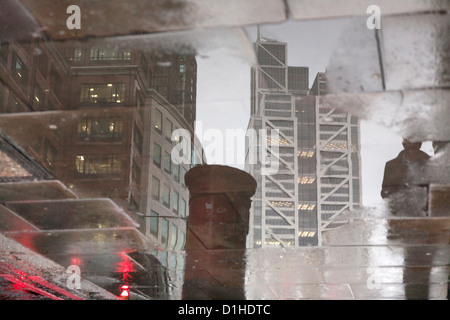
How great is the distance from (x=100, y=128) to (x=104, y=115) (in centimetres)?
10

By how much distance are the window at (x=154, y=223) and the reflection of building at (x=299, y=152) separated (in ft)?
2.35

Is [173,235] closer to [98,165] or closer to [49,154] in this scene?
[98,165]

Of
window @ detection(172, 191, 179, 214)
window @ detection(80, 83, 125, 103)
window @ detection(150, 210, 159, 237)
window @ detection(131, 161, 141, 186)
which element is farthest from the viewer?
window @ detection(150, 210, 159, 237)

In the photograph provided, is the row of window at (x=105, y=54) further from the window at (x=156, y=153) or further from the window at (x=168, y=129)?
the window at (x=156, y=153)

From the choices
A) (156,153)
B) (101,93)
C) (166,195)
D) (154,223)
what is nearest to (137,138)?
(156,153)

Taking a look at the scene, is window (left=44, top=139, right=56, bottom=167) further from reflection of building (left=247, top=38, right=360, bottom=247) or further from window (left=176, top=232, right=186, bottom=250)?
reflection of building (left=247, top=38, right=360, bottom=247)

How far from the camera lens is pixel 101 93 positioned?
3.39 metres

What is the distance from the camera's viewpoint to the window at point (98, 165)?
3576 millimetres

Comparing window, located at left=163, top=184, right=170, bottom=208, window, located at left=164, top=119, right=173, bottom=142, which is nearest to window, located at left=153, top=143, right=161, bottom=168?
window, located at left=164, top=119, right=173, bottom=142

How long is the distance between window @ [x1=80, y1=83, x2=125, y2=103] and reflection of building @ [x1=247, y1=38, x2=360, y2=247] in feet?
2.76

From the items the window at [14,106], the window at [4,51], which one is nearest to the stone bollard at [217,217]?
the window at [14,106]

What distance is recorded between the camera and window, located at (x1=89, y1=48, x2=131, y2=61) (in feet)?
10.6

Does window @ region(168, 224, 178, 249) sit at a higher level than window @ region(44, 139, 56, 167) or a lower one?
lower
